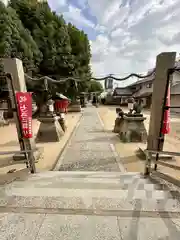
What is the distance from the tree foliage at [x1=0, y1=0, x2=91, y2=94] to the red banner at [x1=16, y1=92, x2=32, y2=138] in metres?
5.48

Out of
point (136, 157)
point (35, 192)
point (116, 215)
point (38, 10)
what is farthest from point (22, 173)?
point (38, 10)

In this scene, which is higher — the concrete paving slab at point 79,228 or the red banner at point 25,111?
the red banner at point 25,111

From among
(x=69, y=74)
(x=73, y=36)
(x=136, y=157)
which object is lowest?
(x=136, y=157)

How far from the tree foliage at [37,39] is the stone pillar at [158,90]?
5380 mm

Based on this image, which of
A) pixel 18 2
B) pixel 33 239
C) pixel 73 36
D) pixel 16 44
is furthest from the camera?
pixel 73 36

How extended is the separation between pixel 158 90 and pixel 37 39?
10.4 m

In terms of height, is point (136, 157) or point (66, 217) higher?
point (66, 217)

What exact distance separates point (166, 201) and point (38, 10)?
13390 millimetres

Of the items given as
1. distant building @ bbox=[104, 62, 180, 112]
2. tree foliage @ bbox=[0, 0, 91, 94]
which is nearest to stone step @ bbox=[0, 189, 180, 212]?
distant building @ bbox=[104, 62, 180, 112]

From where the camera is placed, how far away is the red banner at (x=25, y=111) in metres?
A: 2.99

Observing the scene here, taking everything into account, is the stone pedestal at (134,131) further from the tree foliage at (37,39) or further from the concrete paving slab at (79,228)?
the concrete paving slab at (79,228)

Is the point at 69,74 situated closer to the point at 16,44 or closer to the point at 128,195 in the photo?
the point at 16,44

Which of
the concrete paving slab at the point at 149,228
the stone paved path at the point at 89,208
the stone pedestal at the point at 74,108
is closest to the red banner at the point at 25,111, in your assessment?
the stone paved path at the point at 89,208

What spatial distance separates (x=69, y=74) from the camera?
39.8 feet
